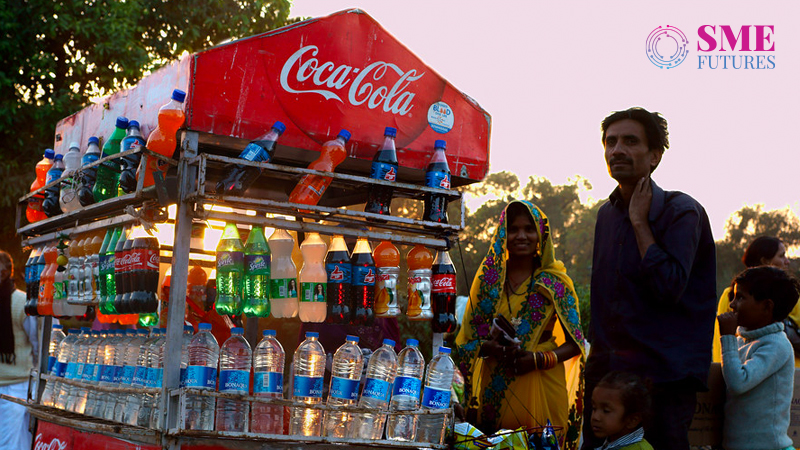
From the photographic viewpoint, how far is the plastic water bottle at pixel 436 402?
365cm

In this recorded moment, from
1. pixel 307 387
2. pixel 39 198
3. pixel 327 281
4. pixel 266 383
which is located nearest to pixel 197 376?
pixel 266 383

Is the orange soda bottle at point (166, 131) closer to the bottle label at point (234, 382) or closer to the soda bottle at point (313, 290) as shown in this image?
the soda bottle at point (313, 290)

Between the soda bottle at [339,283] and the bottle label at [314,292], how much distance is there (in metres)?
0.05

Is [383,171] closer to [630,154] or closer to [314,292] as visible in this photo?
[314,292]

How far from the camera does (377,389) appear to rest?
3.57 meters

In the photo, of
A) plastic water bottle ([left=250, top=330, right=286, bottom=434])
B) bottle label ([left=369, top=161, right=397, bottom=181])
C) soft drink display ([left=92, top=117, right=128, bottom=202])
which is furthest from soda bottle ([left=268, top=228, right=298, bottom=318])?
soft drink display ([left=92, top=117, right=128, bottom=202])

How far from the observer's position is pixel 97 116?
5.15m

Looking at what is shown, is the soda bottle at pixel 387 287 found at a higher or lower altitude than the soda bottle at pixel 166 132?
lower

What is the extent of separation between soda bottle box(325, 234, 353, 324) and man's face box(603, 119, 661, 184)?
1.44m

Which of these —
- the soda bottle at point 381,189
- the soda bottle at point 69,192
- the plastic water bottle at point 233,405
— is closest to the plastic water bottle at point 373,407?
the plastic water bottle at point 233,405

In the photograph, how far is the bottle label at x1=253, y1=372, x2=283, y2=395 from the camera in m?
3.49

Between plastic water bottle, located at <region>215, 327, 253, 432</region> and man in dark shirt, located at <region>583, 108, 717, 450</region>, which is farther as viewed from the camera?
plastic water bottle, located at <region>215, 327, 253, 432</region>

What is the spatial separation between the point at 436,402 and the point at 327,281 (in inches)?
33.1

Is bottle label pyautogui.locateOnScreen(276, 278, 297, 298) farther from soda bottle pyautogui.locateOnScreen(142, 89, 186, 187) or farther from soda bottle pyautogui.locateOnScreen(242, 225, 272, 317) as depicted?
soda bottle pyautogui.locateOnScreen(142, 89, 186, 187)
